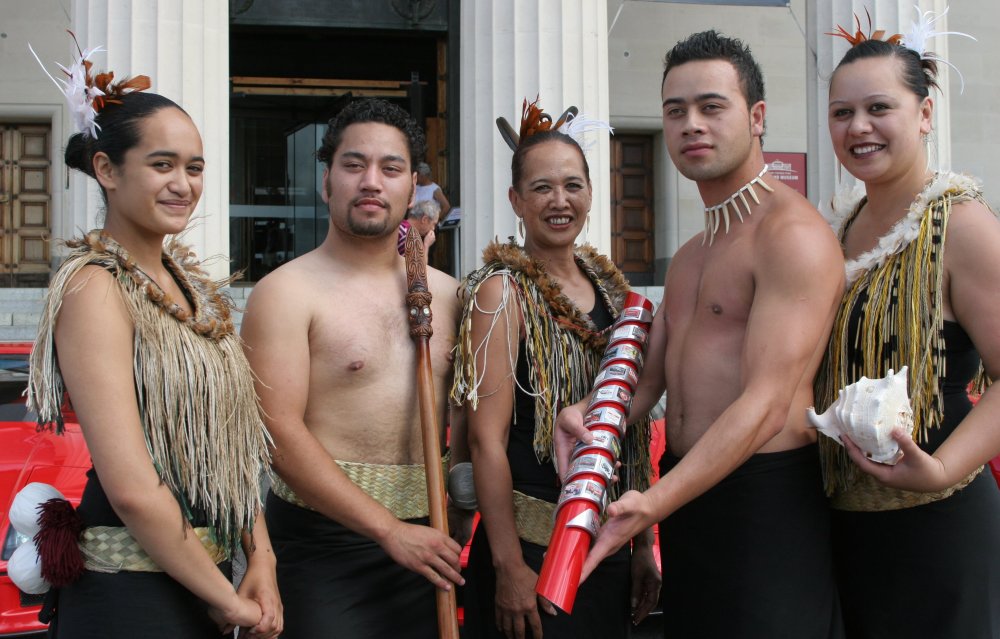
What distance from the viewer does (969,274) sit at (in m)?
2.54

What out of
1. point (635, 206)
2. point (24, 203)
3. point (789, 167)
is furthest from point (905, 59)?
point (24, 203)

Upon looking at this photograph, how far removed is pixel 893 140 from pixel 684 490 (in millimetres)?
1165

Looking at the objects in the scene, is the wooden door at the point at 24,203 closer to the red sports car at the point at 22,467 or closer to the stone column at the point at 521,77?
the stone column at the point at 521,77

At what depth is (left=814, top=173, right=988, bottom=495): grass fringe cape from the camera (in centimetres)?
256

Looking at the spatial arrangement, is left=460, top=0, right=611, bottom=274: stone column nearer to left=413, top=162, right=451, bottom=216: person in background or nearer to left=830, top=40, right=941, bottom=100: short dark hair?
left=413, top=162, right=451, bottom=216: person in background

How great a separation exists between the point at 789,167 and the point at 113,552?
11.4 meters

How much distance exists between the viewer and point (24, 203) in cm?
1341

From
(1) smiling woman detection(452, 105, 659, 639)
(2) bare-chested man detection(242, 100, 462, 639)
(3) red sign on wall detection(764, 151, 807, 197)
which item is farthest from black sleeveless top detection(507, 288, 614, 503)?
(3) red sign on wall detection(764, 151, 807, 197)

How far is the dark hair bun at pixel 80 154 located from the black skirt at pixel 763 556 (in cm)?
180

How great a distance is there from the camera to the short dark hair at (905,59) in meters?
2.77

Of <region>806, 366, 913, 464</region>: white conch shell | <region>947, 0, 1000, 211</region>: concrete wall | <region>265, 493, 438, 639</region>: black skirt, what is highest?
<region>947, 0, 1000, 211</region>: concrete wall

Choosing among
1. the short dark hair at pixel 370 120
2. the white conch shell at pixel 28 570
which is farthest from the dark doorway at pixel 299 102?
the white conch shell at pixel 28 570

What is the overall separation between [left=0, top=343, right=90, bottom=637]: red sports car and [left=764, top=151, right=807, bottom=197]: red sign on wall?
9.36 metres

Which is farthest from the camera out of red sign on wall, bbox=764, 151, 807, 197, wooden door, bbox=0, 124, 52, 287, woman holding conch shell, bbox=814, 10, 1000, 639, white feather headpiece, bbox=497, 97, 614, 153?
wooden door, bbox=0, 124, 52, 287
